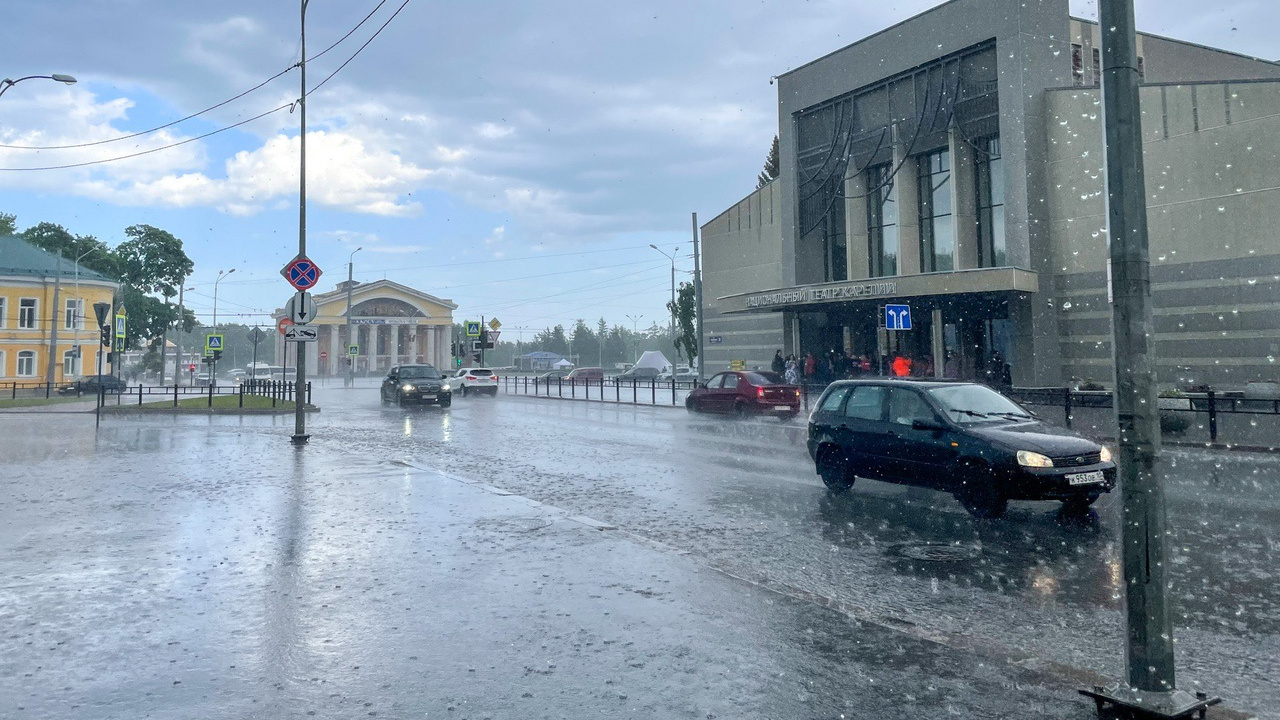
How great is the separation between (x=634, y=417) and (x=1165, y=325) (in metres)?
16.2

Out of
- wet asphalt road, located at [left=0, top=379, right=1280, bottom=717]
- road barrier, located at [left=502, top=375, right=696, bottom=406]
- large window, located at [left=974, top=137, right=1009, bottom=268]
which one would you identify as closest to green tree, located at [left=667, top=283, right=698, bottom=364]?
road barrier, located at [left=502, top=375, right=696, bottom=406]

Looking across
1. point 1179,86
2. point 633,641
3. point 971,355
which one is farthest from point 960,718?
point 971,355

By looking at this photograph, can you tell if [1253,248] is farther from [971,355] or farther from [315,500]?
[315,500]

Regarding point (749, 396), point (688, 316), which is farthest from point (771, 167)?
point (749, 396)

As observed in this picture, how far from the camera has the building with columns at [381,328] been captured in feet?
330

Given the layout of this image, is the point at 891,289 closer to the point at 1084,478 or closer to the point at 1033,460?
the point at 1084,478

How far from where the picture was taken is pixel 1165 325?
26.4 m

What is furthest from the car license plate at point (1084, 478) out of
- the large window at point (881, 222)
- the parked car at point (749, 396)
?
the large window at point (881, 222)

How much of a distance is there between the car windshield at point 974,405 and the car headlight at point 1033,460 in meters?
0.96

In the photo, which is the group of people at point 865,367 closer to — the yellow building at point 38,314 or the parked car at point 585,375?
the parked car at point 585,375

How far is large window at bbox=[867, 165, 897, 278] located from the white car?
1950 cm

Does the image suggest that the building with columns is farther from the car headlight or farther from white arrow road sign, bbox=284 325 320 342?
the car headlight

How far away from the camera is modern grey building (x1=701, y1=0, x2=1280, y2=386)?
24953mm

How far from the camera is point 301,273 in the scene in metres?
18.3
